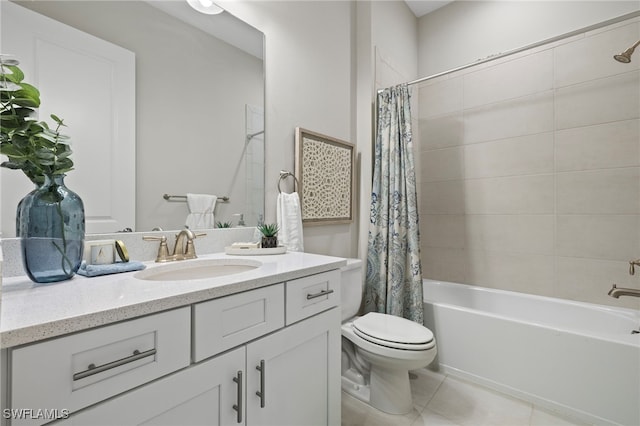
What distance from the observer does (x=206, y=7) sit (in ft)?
4.46

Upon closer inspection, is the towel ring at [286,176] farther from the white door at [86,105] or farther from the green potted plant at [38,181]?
the green potted plant at [38,181]

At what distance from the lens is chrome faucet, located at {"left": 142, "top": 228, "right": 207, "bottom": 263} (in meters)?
1.14

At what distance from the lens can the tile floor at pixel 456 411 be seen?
153cm

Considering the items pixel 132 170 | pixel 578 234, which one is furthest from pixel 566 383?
pixel 132 170

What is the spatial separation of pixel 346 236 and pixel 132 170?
1.42 m

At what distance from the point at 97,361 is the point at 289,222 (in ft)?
3.59

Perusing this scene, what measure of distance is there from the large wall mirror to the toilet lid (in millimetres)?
856

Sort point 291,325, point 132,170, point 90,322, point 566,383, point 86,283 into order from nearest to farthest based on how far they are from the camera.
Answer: point 90,322, point 86,283, point 291,325, point 132,170, point 566,383

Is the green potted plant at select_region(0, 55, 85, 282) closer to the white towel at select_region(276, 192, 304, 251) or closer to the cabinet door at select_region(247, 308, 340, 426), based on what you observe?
the cabinet door at select_region(247, 308, 340, 426)

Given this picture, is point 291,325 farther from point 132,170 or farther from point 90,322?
point 132,170

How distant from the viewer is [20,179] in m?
0.88

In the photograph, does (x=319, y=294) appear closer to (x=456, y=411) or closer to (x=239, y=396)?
(x=239, y=396)

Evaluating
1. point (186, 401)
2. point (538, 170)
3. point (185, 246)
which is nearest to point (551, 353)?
point (538, 170)

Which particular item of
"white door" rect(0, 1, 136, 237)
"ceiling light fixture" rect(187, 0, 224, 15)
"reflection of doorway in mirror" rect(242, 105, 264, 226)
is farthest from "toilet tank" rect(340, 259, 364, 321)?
"ceiling light fixture" rect(187, 0, 224, 15)
